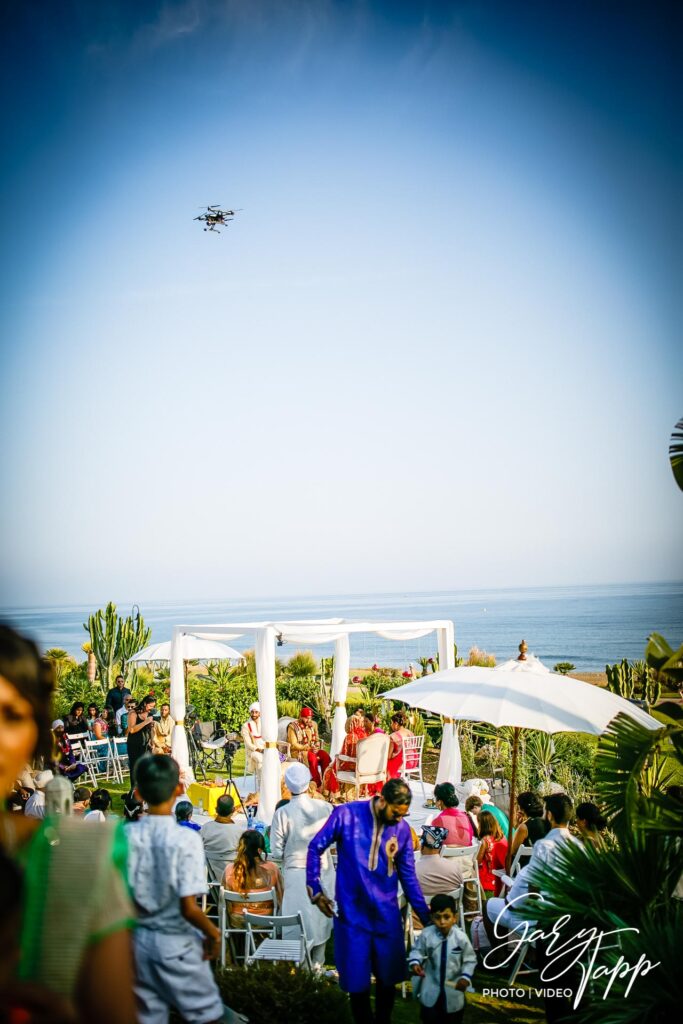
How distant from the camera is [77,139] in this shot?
608ft

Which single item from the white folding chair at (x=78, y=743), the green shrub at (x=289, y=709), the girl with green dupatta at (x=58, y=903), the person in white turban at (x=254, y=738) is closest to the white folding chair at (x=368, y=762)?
the person in white turban at (x=254, y=738)

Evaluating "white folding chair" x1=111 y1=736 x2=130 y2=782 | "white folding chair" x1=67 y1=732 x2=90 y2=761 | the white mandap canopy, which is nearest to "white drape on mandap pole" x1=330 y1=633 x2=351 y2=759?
the white mandap canopy

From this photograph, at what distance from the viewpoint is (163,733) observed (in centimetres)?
1238

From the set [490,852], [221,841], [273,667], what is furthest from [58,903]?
[273,667]

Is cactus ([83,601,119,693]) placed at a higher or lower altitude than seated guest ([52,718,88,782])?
higher

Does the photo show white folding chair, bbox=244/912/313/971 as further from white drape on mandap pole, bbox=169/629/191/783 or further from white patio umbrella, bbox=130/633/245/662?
white patio umbrella, bbox=130/633/245/662

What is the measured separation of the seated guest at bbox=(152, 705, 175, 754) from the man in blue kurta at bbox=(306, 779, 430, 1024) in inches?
288

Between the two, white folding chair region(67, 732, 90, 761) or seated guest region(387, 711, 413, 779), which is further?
white folding chair region(67, 732, 90, 761)

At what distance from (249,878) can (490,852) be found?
7.29 ft

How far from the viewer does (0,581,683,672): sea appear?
82812 millimetres

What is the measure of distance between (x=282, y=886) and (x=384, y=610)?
355 ft

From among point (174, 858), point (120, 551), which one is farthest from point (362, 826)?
point (120, 551)

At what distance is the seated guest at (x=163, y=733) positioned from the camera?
38.7 ft
